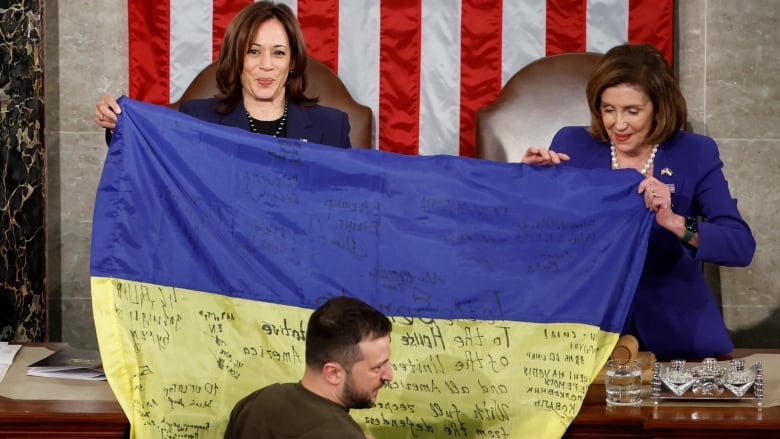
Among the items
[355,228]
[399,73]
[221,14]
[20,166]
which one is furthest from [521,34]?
[355,228]

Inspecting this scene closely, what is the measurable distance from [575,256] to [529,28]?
7.87 feet

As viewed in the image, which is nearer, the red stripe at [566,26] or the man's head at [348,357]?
the man's head at [348,357]

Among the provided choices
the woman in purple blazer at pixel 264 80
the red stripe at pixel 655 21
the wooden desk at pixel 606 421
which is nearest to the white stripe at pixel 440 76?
the red stripe at pixel 655 21

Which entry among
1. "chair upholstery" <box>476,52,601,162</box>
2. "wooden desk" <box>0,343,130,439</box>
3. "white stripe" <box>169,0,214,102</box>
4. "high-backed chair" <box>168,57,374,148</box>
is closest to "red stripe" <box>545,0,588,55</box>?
"chair upholstery" <box>476,52,601,162</box>

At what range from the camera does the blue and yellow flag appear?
3.24 m

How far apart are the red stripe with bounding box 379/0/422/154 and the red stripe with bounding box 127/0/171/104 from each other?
976 mm

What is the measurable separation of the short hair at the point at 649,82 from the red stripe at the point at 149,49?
2.45 metres

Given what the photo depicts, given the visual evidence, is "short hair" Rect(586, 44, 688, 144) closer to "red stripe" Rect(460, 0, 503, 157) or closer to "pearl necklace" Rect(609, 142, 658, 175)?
"pearl necklace" Rect(609, 142, 658, 175)

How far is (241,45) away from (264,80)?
135mm

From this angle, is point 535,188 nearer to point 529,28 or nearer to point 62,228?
point 529,28

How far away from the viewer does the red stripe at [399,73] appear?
565cm

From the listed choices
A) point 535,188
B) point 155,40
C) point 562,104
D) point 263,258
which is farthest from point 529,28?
point 263,258

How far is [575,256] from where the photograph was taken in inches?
137

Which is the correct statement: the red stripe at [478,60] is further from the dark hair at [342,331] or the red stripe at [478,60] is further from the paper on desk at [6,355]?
the dark hair at [342,331]
